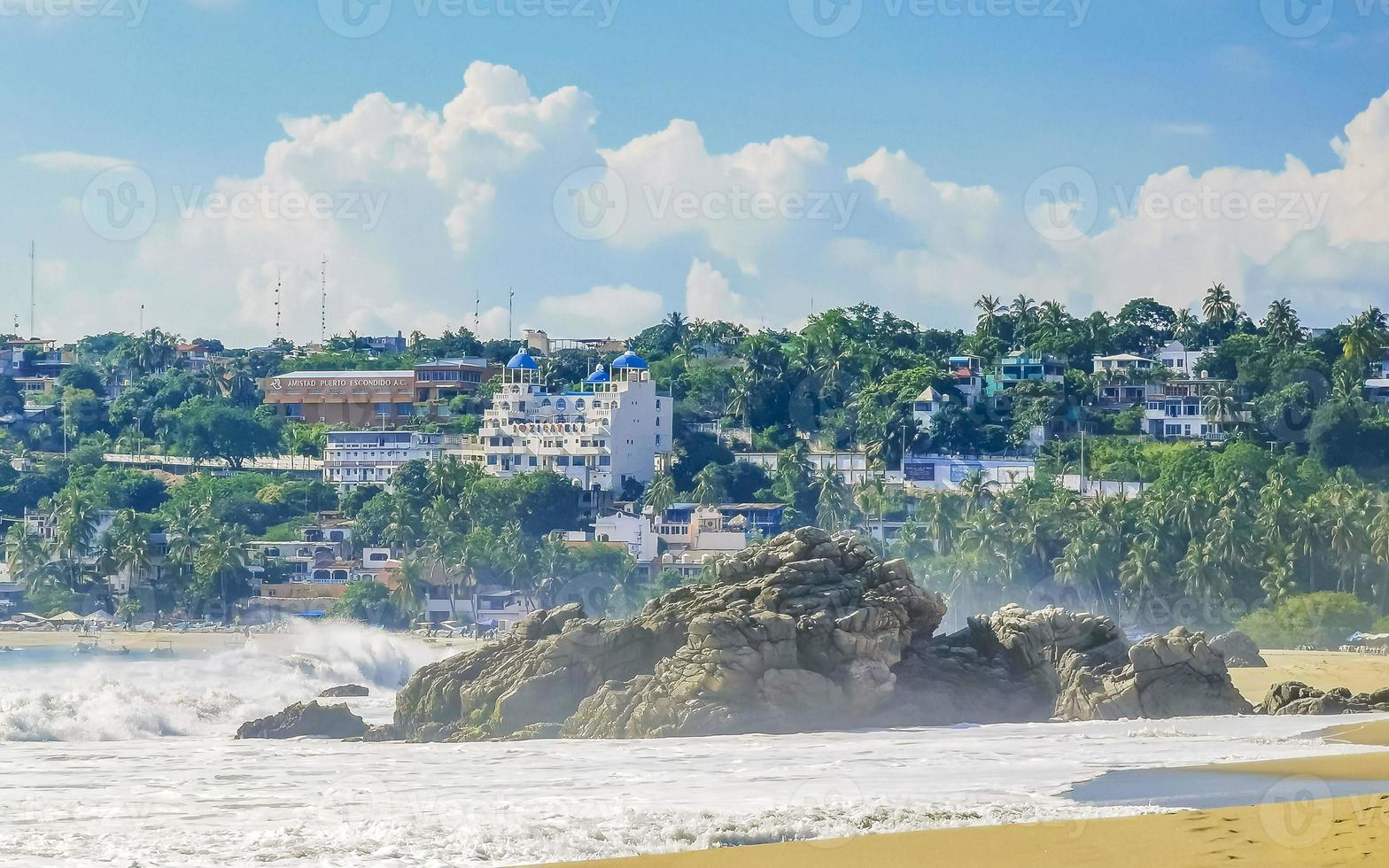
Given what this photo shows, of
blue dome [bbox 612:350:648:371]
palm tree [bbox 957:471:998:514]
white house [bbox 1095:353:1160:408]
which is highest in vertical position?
blue dome [bbox 612:350:648:371]

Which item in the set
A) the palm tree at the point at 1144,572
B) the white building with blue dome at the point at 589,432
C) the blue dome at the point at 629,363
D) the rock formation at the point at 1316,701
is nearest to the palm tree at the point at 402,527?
the white building with blue dome at the point at 589,432

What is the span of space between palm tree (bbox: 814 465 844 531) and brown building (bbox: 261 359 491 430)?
32.9 meters

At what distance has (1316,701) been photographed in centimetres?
A: 3033

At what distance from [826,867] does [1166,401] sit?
257ft

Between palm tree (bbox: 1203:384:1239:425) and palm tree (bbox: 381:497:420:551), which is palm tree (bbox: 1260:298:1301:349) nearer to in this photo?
palm tree (bbox: 1203:384:1239:425)

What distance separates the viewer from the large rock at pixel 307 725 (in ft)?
101

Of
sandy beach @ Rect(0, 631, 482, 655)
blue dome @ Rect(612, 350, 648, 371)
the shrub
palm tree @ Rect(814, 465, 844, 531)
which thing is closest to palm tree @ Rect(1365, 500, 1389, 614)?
the shrub

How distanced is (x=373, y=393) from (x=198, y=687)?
73.4m

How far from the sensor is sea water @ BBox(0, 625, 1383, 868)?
1883 cm

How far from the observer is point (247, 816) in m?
20.5

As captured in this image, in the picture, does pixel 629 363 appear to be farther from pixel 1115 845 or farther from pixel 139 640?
pixel 1115 845

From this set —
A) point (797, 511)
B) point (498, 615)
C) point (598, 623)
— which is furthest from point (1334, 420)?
point (598, 623)

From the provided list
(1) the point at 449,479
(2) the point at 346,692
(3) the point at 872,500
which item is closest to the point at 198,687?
(2) the point at 346,692

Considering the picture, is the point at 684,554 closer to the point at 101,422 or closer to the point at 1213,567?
the point at 1213,567
